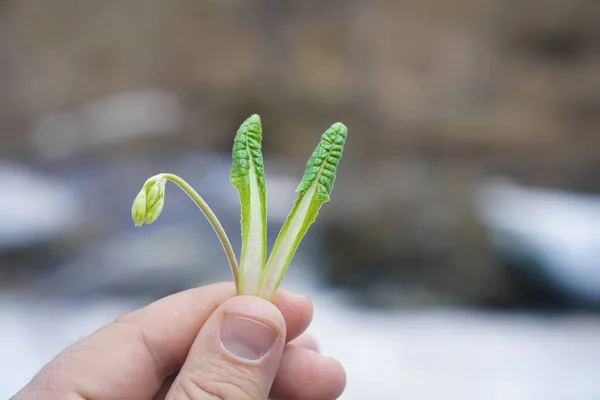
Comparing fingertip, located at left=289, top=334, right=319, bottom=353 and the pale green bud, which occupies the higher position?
the pale green bud

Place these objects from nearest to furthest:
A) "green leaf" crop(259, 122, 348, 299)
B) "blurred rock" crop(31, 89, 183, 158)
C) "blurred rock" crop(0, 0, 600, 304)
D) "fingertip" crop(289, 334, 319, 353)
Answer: "green leaf" crop(259, 122, 348, 299) → "fingertip" crop(289, 334, 319, 353) → "blurred rock" crop(0, 0, 600, 304) → "blurred rock" crop(31, 89, 183, 158)

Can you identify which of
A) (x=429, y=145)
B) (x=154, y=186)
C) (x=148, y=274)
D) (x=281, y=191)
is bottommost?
(x=148, y=274)

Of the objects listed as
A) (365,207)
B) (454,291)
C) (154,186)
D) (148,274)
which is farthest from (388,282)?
(154,186)

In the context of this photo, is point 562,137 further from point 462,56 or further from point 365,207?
point 365,207

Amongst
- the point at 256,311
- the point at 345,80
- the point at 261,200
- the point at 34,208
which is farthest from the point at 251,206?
the point at 345,80

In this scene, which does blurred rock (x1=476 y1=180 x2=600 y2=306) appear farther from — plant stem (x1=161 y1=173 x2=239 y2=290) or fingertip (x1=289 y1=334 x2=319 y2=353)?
plant stem (x1=161 y1=173 x2=239 y2=290)

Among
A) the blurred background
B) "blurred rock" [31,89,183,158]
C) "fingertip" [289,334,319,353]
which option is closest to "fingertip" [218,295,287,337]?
"fingertip" [289,334,319,353]
